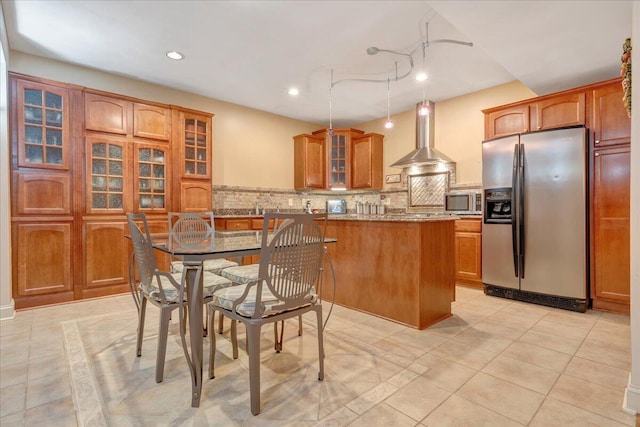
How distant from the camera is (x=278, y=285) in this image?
1.63 m

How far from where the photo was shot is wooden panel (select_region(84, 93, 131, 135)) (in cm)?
345

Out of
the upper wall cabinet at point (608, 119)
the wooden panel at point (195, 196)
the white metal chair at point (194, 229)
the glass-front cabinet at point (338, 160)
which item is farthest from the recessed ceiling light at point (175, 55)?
the upper wall cabinet at point (608, 119)

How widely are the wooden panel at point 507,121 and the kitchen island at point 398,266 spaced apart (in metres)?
1.55

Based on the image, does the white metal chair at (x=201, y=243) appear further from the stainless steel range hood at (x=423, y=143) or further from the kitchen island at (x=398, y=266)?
the stainless steel range hood at (x=423, y=143)

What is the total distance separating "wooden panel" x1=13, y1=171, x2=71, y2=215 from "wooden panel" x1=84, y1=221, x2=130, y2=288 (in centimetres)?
32

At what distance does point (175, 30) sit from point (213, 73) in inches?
35.7

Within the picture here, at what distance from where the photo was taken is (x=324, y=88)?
4.25m

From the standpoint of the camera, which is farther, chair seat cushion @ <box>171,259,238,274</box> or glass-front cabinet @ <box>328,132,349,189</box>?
glass-front cabinet @ <box>328,132,349,189</box>

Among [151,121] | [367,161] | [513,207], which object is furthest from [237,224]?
[513,207]

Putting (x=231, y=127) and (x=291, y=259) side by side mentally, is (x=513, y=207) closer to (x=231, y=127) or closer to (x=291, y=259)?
(x=291, y=259)

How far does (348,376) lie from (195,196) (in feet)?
10.4

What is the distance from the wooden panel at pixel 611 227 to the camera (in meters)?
2.93

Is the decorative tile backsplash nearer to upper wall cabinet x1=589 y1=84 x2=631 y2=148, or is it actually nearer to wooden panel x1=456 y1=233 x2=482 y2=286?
wooden panel x1=456 y1=233 x2=482 y2=286

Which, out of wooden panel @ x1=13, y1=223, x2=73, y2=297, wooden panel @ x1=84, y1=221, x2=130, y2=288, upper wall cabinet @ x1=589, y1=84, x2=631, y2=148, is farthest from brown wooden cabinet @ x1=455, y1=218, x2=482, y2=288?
wooden panel @ x1=13, y1=223, x2=73, y2=297
